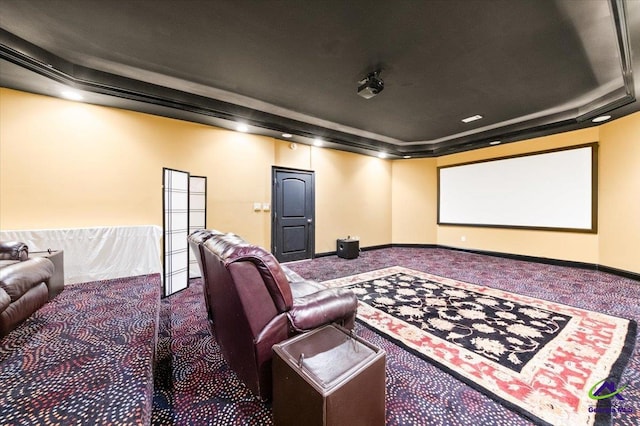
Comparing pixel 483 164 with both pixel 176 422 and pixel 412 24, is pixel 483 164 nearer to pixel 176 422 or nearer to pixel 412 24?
pixel 412 24

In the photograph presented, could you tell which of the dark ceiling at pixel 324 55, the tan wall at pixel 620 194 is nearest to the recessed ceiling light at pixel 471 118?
the dark ceiling at pixel 324 55

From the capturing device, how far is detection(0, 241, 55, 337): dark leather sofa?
178cm

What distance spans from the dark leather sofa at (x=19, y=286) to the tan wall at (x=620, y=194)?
767 centimetres

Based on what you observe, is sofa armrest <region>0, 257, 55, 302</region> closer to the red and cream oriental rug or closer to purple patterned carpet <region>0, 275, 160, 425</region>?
purple patterned carpet <region>0, 275, 160, 425</region>

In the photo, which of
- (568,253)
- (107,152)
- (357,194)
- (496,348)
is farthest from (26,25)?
(568,253)

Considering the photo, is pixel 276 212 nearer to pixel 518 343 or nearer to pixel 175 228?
pixel 175 228

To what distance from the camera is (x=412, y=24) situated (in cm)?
230

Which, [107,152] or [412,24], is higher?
[412,24]

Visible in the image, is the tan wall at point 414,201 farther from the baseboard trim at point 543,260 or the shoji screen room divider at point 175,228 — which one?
the shoji screen room divider at point 175,228

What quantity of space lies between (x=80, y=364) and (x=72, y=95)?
3503 mm

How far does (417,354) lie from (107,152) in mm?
4692

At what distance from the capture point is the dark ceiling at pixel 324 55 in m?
2.15
